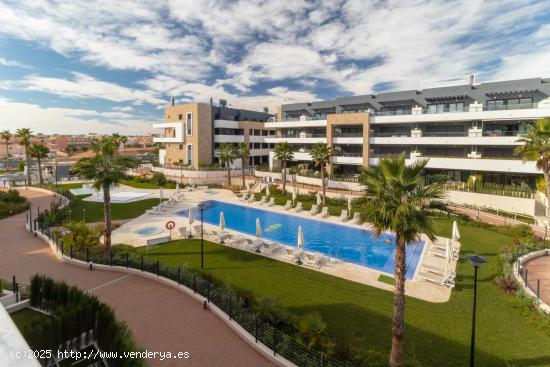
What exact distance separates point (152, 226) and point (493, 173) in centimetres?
3816

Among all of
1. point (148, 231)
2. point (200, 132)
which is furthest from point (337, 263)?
point (200, 132)

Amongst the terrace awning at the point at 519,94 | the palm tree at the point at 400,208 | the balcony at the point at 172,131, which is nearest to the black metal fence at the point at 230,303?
the palm tree at the point at 400,208

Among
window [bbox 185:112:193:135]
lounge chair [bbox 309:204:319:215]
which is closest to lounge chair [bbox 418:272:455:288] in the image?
lounge chair [bbox 309:204:319:215]

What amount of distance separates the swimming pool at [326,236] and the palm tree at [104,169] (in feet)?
19.7

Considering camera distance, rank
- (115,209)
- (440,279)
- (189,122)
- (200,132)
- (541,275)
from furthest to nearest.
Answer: (189,122) < (200,132) < (115,209) < (541,275) < (440,279)

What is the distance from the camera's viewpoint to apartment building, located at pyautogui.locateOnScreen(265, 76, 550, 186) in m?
33.0

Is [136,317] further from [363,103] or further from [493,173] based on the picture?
[363,103]

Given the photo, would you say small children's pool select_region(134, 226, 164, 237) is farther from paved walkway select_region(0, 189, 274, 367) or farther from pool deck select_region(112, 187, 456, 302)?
paved walkway select_region(0, 189, 274, 367)

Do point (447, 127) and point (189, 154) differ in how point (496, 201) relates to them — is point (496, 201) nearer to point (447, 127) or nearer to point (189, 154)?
point (447, 127)

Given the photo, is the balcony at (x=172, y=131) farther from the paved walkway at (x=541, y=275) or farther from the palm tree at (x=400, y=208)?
the paved walkway at (x=541, y=275)

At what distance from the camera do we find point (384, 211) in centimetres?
879

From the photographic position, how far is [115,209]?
31.2 meters

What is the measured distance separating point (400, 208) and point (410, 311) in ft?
21.9

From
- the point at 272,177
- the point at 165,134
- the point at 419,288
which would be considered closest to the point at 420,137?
the point at 272,177
